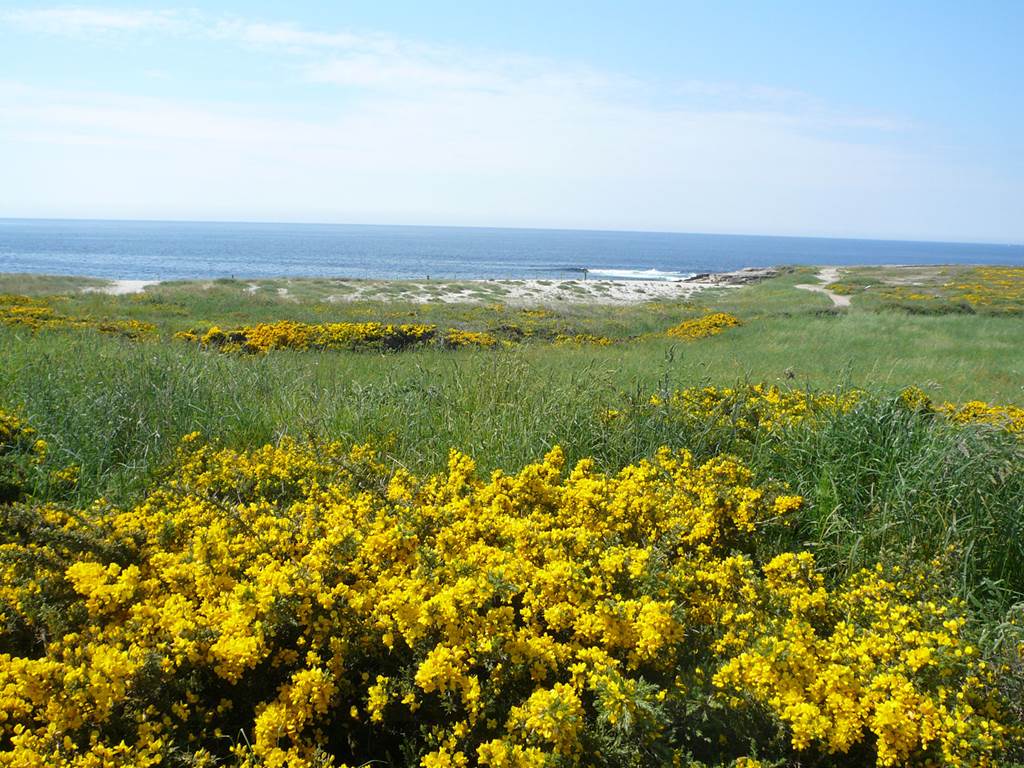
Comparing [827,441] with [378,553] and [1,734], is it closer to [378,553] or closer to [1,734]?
[378,553]

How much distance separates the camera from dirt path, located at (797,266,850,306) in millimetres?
30578

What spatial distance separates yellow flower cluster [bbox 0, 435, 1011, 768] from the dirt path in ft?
94.7

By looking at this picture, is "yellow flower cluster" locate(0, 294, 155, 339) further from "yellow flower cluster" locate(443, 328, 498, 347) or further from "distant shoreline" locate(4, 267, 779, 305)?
"distant shoreline" locate(4, 267, 779, 305)

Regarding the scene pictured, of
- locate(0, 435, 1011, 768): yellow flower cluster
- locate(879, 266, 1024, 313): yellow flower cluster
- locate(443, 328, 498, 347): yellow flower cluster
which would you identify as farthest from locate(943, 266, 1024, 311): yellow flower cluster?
locate(0, 435, 1011, 768): yellow flower cluster

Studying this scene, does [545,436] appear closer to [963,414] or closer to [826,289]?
[963,414]

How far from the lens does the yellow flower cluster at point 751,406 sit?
5.11 m

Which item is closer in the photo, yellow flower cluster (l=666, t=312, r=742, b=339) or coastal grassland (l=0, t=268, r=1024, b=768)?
coastal grassland (l=0, t=268, r=1024, b=768)

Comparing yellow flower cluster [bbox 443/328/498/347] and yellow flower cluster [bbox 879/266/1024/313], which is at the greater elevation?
yellow flower cluster [bbox 879/266/1024/313]

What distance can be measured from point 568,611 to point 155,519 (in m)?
1.99

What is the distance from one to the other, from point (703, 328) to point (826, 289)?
69.1ft

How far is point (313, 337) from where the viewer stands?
47.3ft

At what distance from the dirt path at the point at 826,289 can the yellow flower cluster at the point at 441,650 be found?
28873 millimetres

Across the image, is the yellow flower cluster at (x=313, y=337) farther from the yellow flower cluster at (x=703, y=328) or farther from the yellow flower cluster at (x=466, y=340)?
the yellow flower cluster at (x=703, y=328)

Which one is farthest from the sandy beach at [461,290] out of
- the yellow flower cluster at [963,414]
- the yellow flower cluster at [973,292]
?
the yellow flower cluster at [963,414]
